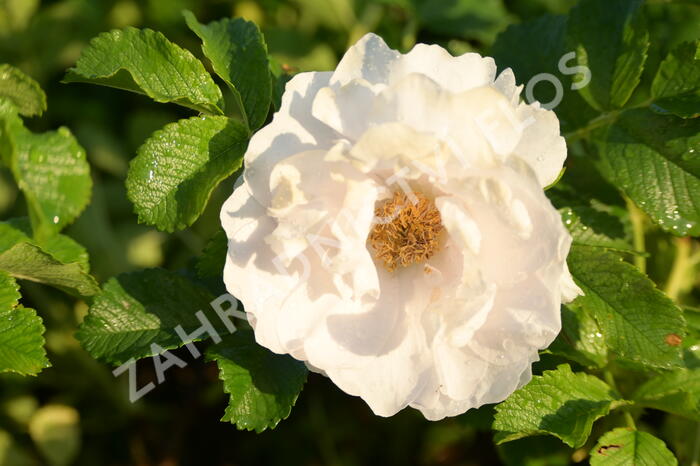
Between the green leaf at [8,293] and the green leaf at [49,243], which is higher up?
the green leaf at [8,293]

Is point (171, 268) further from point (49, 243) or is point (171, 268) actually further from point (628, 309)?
point (628, 309)

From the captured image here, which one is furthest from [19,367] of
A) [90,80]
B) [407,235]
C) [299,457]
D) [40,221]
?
[299,457]

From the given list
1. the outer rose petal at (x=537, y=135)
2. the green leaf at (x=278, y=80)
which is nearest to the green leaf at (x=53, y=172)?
the green leaf at (x=278, y=80)

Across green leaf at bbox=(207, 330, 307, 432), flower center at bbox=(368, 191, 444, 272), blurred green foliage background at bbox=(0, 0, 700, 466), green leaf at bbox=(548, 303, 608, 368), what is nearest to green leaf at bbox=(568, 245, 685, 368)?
green leaf at bbox=(548, 303, 608, 368)

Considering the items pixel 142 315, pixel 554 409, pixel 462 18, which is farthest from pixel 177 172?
pixel 462 18

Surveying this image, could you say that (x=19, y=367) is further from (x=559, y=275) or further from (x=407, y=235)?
(x=559, y=275)

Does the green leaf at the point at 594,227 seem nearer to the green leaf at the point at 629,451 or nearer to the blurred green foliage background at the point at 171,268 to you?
the green leaf at the point at 629,451

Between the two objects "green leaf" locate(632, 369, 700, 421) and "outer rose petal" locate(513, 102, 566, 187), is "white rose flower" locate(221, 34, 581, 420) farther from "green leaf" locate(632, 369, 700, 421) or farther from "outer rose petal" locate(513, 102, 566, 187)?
"green leaf" locate(632, 369, 700, 421)
